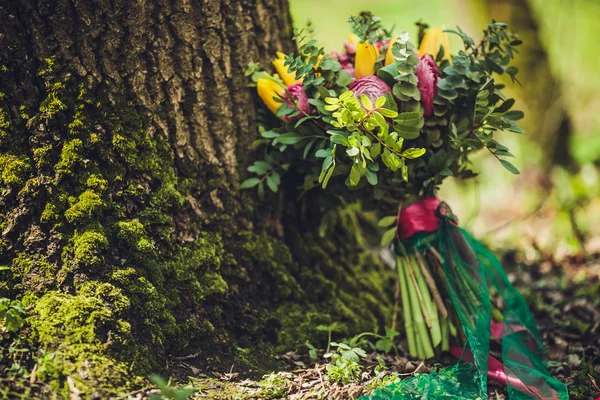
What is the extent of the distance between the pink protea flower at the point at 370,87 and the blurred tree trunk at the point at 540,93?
3.24 m

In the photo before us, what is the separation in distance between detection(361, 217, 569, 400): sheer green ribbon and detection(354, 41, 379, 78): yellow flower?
624 millimetres

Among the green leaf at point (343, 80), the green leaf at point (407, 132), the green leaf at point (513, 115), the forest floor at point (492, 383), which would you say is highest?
the green leaf at point (343, 80)

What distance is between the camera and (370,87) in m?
1.74

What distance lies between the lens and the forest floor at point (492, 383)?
165cm

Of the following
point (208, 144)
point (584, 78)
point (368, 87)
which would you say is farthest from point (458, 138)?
point (584, 78)

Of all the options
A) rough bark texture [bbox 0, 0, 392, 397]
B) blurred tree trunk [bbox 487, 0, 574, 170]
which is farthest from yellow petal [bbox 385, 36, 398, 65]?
blurred tree trunk [bbox 487, 0, 574, 170]

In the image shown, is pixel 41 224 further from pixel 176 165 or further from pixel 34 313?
pixel 176 165

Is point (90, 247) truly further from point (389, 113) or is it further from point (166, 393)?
point (389, 113)

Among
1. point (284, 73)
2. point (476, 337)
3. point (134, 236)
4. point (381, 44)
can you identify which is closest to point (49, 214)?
point (134, 236)

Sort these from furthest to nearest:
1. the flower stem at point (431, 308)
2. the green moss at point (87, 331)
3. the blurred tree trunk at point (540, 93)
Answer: the blurred tree trunk at point (540, 93), the flower stem at point (431, 308), the green moss at point (87, 331)

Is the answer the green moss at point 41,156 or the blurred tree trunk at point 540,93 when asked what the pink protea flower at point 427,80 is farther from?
the blurred tree trunk at point 540,93

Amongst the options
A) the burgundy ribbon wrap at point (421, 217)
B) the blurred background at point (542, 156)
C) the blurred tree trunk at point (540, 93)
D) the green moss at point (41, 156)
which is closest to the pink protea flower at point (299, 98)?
the burgundy ribbon wrap at point (421, 217)

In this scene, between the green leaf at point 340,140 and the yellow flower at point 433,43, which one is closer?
the green leaf at point 340,140

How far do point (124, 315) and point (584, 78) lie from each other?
5.69 meters
